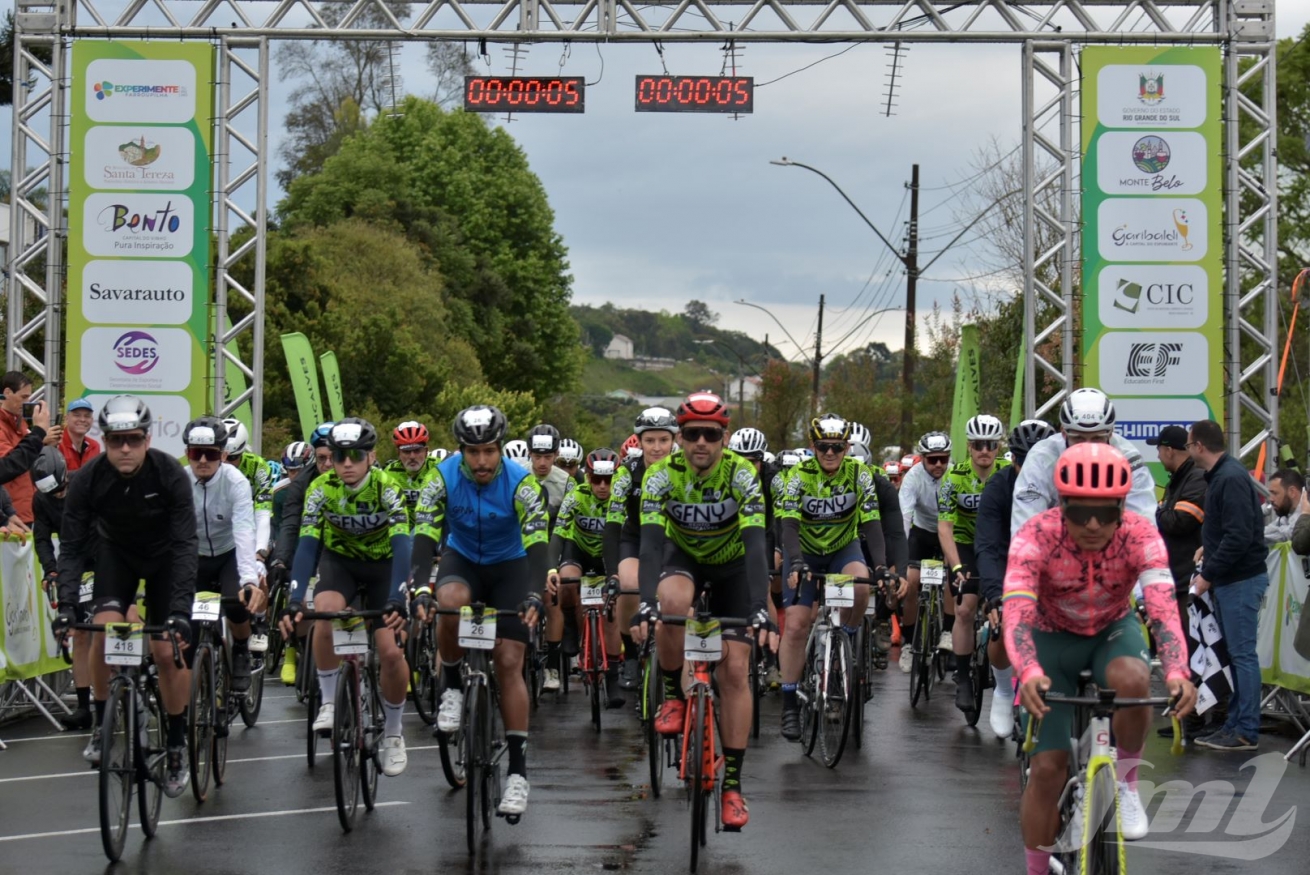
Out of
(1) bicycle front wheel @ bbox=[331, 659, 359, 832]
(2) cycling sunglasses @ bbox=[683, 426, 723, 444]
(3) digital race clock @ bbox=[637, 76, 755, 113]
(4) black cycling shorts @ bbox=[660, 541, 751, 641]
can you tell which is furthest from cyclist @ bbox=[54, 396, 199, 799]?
(3) digital race clock @ bbox=[637, 76, 755, 113]

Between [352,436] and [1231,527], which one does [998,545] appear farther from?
[352,436]

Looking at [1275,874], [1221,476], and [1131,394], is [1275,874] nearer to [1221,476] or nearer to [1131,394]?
[1221,476]

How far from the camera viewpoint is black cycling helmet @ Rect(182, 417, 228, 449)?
11.6 m

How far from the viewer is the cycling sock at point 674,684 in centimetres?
966

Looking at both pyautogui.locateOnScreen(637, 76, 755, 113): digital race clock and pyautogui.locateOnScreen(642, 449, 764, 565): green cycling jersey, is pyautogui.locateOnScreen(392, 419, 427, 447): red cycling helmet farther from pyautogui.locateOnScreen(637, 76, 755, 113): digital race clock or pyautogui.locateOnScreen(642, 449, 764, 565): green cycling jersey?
pyautogui.locateOnScreen(637, 76, 755, 113): digital race clock

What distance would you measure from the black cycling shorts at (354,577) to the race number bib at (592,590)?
3.93 metres

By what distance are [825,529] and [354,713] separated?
4.33m

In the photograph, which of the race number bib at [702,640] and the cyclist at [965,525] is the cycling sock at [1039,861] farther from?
the cyclist at [965,525]

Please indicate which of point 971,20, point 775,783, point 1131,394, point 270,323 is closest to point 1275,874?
point 775,783

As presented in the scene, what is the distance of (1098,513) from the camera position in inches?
257

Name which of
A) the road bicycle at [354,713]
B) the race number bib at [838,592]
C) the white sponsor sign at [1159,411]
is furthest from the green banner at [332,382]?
the road bicycle at [354,713]

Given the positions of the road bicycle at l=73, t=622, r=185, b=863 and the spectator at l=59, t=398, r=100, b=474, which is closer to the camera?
the road bicycle at l=73, t=622, r=185, b=863

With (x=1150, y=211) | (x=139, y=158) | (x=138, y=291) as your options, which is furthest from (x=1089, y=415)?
→ (x=139, y=158)

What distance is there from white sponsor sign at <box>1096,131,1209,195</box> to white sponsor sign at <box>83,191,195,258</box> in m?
10.7
